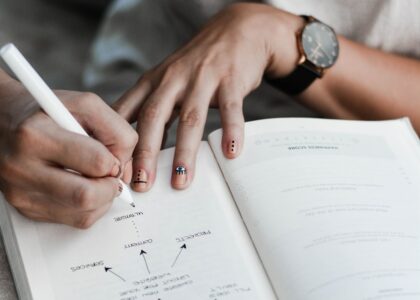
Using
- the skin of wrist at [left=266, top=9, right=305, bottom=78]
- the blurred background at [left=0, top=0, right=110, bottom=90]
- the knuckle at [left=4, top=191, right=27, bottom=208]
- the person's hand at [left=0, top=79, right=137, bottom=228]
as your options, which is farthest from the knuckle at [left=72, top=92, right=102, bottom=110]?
the blurred background at [left=0, top=0, right=110, bottom=90]

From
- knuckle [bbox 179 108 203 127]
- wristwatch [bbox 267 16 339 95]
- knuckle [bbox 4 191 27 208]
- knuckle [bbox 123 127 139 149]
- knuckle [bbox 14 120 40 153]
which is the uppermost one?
wristwatch [bbox 267 16 339 95]

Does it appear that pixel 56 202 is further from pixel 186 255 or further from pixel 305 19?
pixel 305 19

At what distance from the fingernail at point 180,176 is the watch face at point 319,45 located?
31 cm

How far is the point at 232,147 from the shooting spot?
68 cm

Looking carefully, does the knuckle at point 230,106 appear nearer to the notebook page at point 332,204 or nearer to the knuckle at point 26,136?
the notebook page at point 332,204

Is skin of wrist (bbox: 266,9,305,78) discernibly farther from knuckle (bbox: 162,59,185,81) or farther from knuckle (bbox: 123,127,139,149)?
knuckle (bbox: 123,127,139,149)

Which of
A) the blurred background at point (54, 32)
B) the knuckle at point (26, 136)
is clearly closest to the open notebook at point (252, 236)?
the knuckle at point (26, 136)

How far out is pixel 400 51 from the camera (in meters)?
0.95

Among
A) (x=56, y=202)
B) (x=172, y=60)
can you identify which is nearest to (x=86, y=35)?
(x=172, y=60)

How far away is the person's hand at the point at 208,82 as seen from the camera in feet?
2.22

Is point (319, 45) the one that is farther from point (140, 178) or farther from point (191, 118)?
point (140, 178)

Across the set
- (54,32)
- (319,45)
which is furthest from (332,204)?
(54,32)

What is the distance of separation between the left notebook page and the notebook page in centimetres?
3

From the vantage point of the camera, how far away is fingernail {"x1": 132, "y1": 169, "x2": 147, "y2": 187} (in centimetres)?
65
